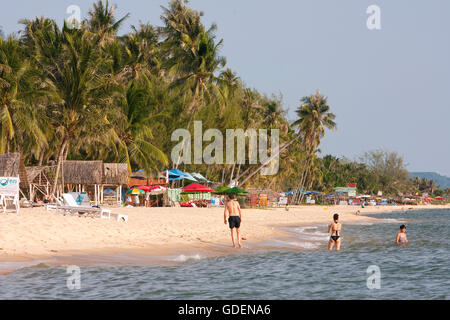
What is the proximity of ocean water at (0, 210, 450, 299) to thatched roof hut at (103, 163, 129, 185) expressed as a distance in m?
21.2

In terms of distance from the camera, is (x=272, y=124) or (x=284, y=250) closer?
(x=284, y=250)

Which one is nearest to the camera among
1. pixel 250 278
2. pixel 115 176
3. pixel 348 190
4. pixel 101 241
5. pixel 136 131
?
pixel 250 278

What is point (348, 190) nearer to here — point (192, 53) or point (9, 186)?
point (192, 53)

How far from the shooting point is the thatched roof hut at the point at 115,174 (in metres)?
36.3

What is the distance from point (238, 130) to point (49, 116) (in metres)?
22.6

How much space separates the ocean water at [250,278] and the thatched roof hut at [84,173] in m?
20.4

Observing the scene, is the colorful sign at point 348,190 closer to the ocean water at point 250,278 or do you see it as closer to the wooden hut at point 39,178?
the wooden hut at point 39,178

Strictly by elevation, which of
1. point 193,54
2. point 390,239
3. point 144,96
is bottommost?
point 390,239

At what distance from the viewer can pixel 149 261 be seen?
43.7 ft

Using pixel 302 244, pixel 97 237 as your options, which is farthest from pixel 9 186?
pixel 302 244

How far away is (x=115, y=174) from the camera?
120ft

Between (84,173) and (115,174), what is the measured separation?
2263 mm
